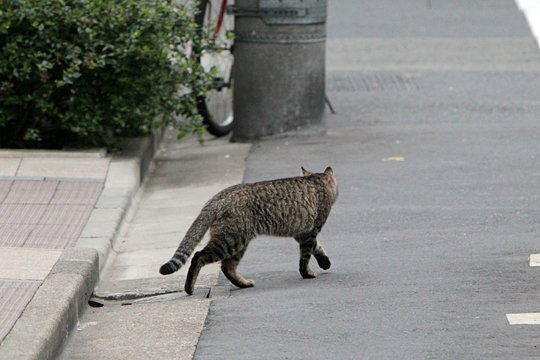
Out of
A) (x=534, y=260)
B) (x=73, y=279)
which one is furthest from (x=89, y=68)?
(x=534, y=260)

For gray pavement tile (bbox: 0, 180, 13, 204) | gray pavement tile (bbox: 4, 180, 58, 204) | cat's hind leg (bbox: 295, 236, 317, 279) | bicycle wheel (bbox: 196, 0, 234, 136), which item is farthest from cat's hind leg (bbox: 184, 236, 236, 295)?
bicycle wheel (bbox: 196, 0, 234, 136)

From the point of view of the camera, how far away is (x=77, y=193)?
9969mm

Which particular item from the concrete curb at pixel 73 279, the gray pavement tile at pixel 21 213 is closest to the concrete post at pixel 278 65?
the concrete curb at pixel 73 279

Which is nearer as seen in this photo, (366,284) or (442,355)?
(442,355)

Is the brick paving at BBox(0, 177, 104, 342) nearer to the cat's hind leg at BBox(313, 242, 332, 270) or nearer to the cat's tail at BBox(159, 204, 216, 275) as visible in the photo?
the cat's tail at BBox(159, 204, 216, 275)

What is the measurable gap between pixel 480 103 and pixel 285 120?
114 inches

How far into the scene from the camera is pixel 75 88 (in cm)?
1111

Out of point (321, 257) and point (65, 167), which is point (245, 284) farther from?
point (65, 167)

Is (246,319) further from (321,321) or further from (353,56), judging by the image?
(353,56)

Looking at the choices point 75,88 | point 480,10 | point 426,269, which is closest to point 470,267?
point 426,269

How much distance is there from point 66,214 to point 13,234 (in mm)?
727

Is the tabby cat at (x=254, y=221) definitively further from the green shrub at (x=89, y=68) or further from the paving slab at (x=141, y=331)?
the green shrub at (x=89, y=68)

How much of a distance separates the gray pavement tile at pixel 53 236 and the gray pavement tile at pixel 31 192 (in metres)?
0.78

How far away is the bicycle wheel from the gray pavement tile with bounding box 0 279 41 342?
5.06 m
